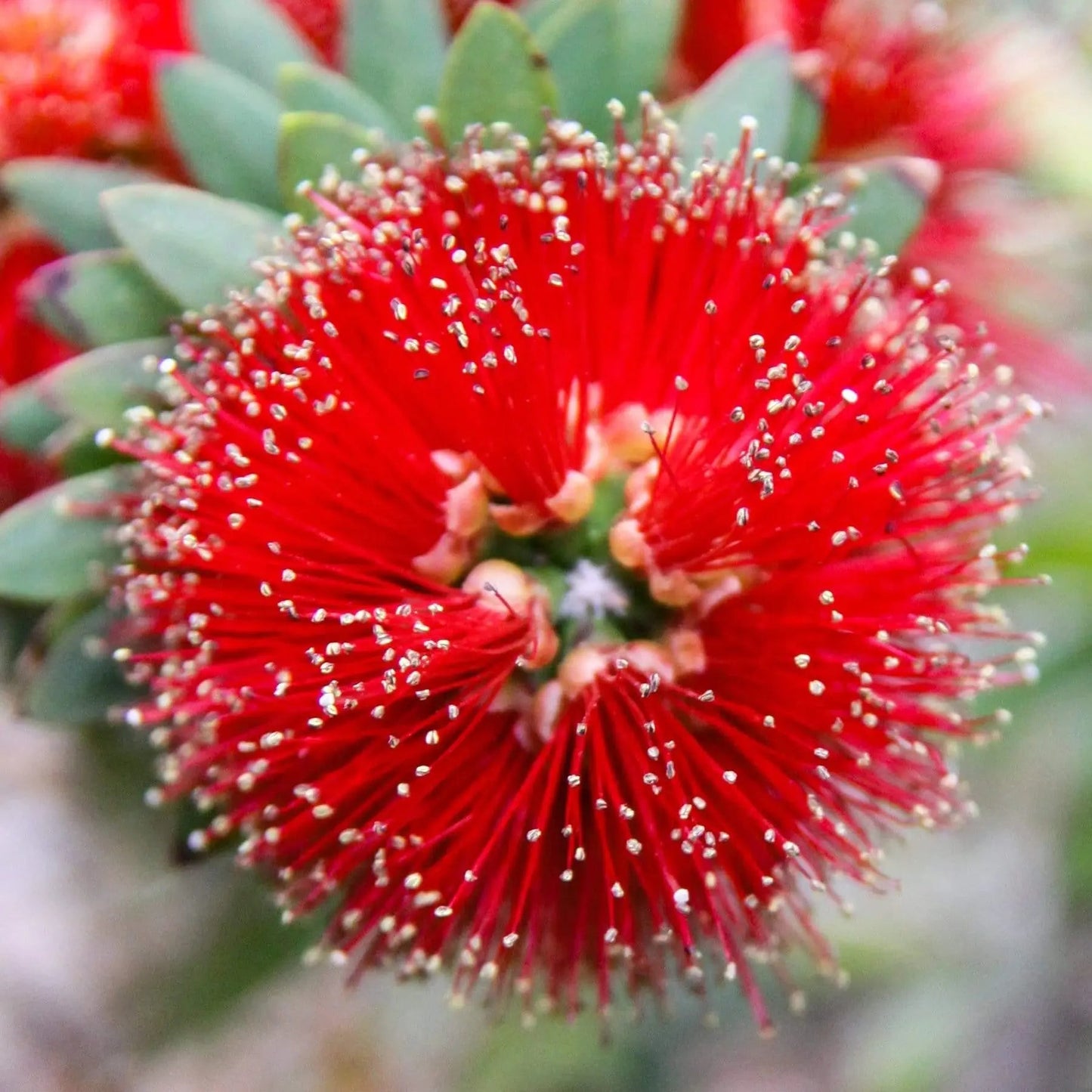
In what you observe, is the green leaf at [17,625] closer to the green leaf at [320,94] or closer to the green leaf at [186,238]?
the green leaf at [186,238]

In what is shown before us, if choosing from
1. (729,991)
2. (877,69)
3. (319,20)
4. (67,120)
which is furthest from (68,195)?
(729,991)

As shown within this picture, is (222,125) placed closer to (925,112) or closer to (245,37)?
(245,37)

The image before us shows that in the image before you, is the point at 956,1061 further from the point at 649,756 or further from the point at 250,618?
the point at 250,618

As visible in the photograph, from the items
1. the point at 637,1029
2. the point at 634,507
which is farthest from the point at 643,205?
the point at 637,1029

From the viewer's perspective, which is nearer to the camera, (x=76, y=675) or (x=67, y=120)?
(x=76, y=675)

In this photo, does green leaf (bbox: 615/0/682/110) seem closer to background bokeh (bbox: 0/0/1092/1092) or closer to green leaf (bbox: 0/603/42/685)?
background bokeh (bbox: 0/0/1092/1092)

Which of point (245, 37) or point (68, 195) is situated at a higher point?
point (245, 37)
